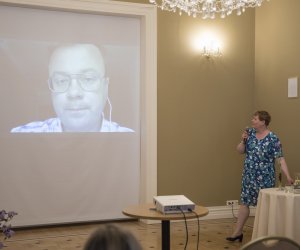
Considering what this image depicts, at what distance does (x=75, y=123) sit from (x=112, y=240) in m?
4.54

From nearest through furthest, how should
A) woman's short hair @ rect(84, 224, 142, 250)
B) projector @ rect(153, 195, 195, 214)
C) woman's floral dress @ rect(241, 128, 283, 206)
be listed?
1. woman's short hair @ rect(84, 224, 142, 250)
2. projector @ rect(153, 195, 195, 214)
3. woman's floral dress @ rect(241, 128, 283, 206)

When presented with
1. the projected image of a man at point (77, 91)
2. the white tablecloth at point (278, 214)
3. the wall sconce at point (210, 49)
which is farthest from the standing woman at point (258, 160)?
the projected image of a man at point (77, 91)

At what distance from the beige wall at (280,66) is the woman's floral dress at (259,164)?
840 millimetres

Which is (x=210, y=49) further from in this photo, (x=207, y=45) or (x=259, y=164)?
(x=259, y=164)

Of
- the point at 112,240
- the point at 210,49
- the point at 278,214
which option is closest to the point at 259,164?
the point at 278,214

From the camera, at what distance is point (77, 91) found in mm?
5699

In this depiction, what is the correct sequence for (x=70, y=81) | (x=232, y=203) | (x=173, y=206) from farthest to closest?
(x=232, y=203) → (x=70, y=81) → (x=173, y=206)

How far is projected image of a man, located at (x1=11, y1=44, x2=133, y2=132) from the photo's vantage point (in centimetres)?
560

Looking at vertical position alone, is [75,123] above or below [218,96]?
below

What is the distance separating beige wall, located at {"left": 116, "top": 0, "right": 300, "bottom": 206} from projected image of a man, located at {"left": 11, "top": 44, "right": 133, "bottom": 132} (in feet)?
2.51

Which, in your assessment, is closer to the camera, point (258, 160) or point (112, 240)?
point (112, 240)

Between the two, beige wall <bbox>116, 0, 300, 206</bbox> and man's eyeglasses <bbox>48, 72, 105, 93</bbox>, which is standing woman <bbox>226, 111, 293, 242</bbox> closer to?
beige wall <bbox>116, 0, 300, 206</bbox>

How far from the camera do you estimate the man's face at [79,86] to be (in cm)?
562

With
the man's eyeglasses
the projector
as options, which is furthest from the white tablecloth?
the man's eyeglasses
